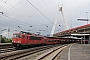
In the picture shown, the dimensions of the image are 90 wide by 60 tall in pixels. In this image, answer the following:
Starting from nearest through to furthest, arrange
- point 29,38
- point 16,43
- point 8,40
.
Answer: point 16,43
point 29,38
point 8,40

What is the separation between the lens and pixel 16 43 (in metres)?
32.8

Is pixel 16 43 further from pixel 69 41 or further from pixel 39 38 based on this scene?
pixel 69 41

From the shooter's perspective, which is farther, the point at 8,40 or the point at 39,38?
the point at 8,40

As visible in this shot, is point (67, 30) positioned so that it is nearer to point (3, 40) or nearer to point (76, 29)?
point (76, 29)

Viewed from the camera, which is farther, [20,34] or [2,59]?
[20,34]

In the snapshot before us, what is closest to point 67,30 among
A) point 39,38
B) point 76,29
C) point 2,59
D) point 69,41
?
point 69,41

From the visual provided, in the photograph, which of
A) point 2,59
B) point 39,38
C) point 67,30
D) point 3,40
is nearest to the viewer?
point 2,59

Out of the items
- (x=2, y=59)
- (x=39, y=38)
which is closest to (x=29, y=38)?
(x=39, y=38)

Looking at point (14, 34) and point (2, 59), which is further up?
point (14, 34)

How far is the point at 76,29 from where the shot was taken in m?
71.2

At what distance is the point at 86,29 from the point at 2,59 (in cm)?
Result: 5075

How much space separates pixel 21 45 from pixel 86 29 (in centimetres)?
3710

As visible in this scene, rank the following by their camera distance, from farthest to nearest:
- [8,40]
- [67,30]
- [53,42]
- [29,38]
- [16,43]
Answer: [67,30], [53,42], [8,40], [29,38], [16,43]

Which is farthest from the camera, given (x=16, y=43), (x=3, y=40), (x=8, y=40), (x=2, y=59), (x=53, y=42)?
(x=53, y=42)
